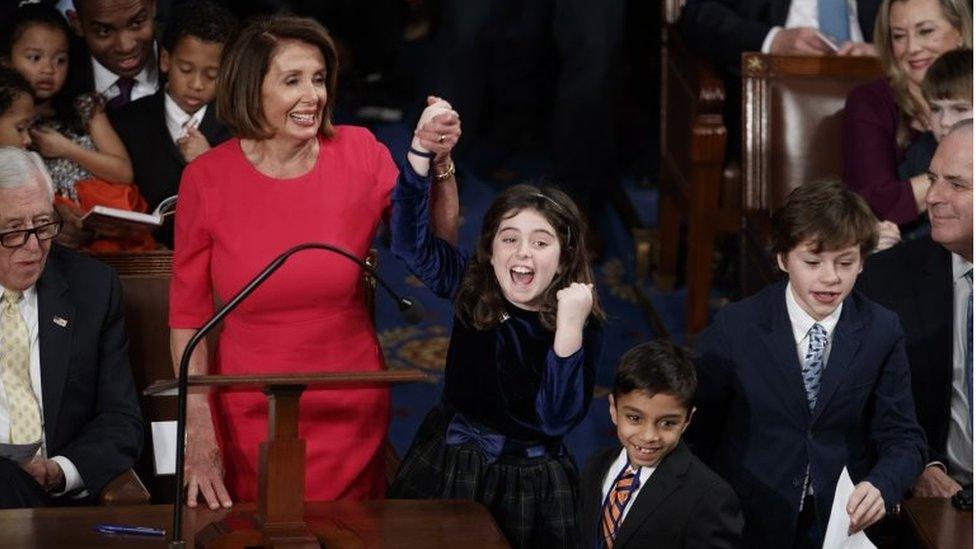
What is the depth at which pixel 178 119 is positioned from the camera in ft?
16.0

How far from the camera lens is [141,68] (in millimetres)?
5180

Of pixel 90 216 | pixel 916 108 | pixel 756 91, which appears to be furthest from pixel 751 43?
pixel 90 216

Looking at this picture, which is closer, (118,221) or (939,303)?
(939,303)

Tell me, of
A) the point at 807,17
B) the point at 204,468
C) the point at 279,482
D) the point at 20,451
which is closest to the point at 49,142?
the point at 20,451

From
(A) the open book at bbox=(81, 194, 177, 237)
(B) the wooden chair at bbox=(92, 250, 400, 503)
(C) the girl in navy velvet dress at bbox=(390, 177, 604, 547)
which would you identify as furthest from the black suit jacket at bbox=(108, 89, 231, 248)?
(C) the girl in navy velvet dress at bbox=(390, 177, 604, 547)

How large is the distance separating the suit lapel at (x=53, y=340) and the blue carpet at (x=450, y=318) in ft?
3.99

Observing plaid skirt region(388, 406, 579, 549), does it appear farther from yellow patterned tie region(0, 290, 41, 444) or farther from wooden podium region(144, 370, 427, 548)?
yellow patterned tie region(0, 290, 41, 444)

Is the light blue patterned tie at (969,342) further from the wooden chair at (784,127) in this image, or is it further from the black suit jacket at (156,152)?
the black suit jacket at (156,152)

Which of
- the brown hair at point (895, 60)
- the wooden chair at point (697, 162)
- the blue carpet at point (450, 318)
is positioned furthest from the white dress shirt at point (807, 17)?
the blue carpet at point (450, 318)

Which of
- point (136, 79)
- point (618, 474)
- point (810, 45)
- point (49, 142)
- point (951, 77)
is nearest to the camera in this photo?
point (618, 474)

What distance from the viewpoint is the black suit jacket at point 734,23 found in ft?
18.6

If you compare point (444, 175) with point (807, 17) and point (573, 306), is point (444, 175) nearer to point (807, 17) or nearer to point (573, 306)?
point (573, 306)

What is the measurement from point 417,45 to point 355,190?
3710 millimetres

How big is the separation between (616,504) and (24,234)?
53.9 inches
